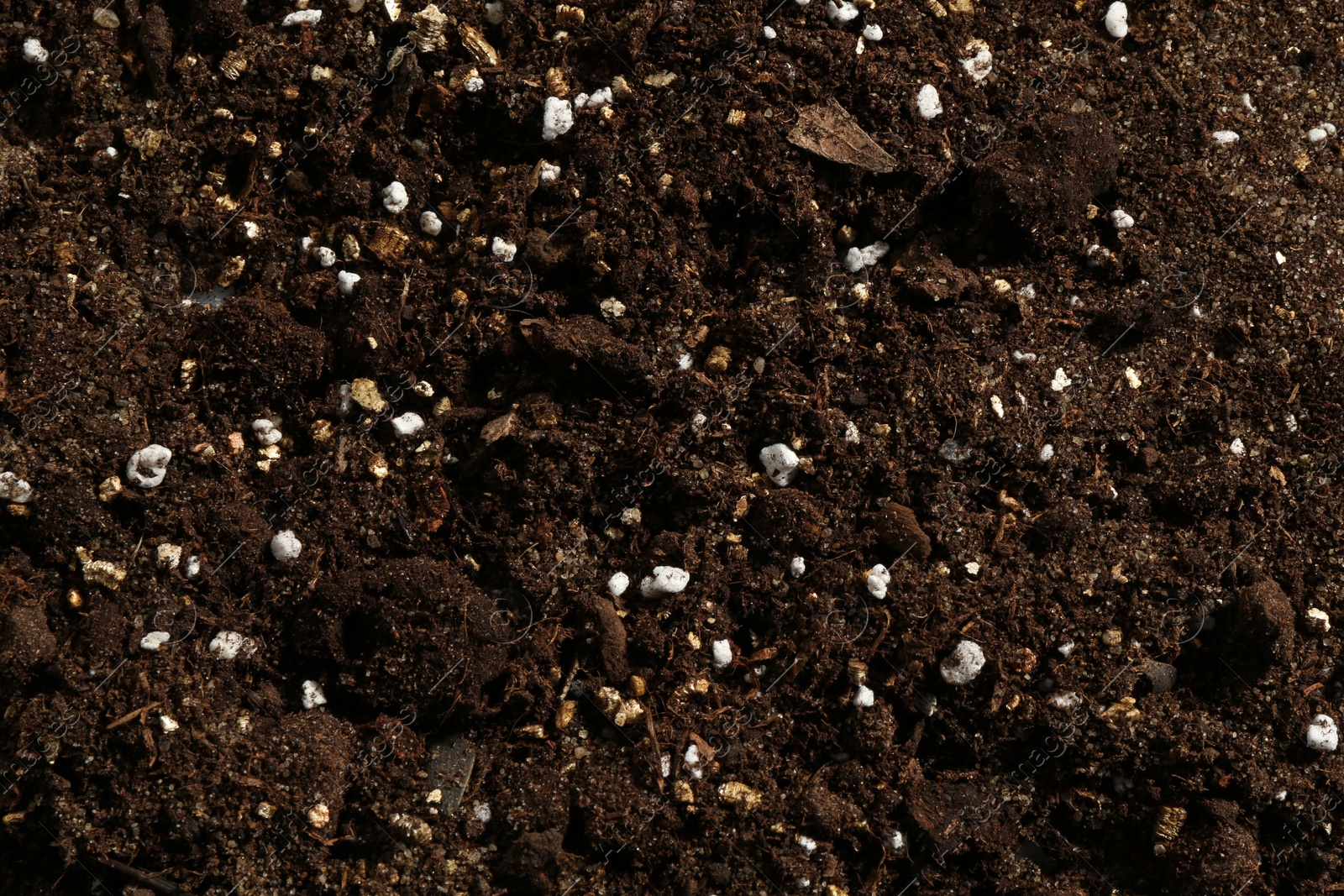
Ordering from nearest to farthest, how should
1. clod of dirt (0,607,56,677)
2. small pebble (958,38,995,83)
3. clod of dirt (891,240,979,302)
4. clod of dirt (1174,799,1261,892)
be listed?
clod of dirt (0,607,56,677), clod of dirt (1174,799,1261,892), clod of dirt (891,240,979,302), small pebble (958,38,995,83)

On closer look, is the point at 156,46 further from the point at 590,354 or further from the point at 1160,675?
the point at 1160,675

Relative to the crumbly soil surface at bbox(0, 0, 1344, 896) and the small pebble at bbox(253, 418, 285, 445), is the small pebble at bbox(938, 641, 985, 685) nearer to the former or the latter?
the crumbly soil surface at bbox(0, 0, 1344, 896)

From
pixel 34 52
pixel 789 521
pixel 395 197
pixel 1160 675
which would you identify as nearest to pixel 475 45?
pixel 395 197

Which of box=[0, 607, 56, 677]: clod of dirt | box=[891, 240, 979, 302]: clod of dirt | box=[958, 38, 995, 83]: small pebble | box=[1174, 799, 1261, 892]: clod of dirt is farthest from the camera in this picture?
box=[958, 38, 995, 83]: small pebble

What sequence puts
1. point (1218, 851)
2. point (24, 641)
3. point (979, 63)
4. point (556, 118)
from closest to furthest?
1. point (24, 641)
2. point (1218, 851)
3. point (556, 118)
4. point (979, 63)

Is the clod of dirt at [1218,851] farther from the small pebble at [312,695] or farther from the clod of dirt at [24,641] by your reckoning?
the clod of dirt at [24,641]

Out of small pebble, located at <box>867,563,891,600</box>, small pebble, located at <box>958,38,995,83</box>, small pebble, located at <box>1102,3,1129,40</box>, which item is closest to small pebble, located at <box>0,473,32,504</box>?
small pebble, located at <box>867,563,891,600</box>
